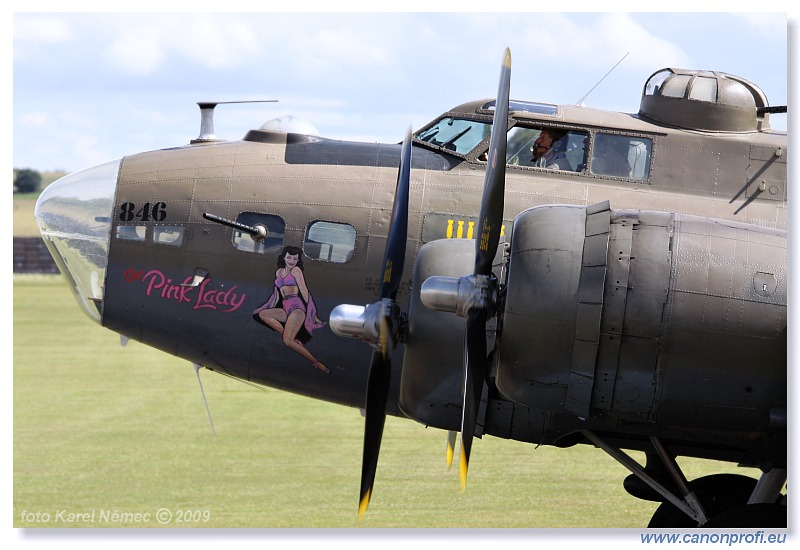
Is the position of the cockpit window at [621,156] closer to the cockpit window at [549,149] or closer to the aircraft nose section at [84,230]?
the cockpit window at [549,149]

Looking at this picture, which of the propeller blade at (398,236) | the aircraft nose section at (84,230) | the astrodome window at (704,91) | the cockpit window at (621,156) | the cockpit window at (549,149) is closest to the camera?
the propeller blade at (398,236)

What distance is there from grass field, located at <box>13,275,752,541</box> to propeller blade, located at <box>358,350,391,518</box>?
4000 mm

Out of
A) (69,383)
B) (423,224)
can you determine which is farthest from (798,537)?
(69,383)

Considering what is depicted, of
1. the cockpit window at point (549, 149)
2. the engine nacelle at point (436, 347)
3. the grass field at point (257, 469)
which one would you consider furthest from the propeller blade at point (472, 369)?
the grass field at point (257, 469)

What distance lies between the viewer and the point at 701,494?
10.9 meters

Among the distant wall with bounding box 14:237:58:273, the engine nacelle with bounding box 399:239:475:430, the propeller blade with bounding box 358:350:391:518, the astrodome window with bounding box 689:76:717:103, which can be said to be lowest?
the distant wall with bounding box 14:237:58:273

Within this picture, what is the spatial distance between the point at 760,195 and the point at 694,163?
0.66 m

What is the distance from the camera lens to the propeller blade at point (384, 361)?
8992 millimetres

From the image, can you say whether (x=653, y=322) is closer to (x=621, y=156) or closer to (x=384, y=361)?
(x=384, y=361)

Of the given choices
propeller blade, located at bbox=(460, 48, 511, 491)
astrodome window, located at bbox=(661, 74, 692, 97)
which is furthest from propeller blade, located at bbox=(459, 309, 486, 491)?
astrodome window, located at bbox=(661, 74, 692, 97)

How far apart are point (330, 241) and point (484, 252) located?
2.30 metres

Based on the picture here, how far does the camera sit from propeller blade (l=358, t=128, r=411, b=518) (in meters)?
8.99

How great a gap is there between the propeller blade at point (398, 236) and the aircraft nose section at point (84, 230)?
2954mm

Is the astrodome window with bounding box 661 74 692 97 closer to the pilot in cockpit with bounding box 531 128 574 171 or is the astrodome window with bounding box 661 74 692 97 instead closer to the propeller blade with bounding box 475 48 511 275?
the pilot in cockpit with bounding box 531 128 574 171
